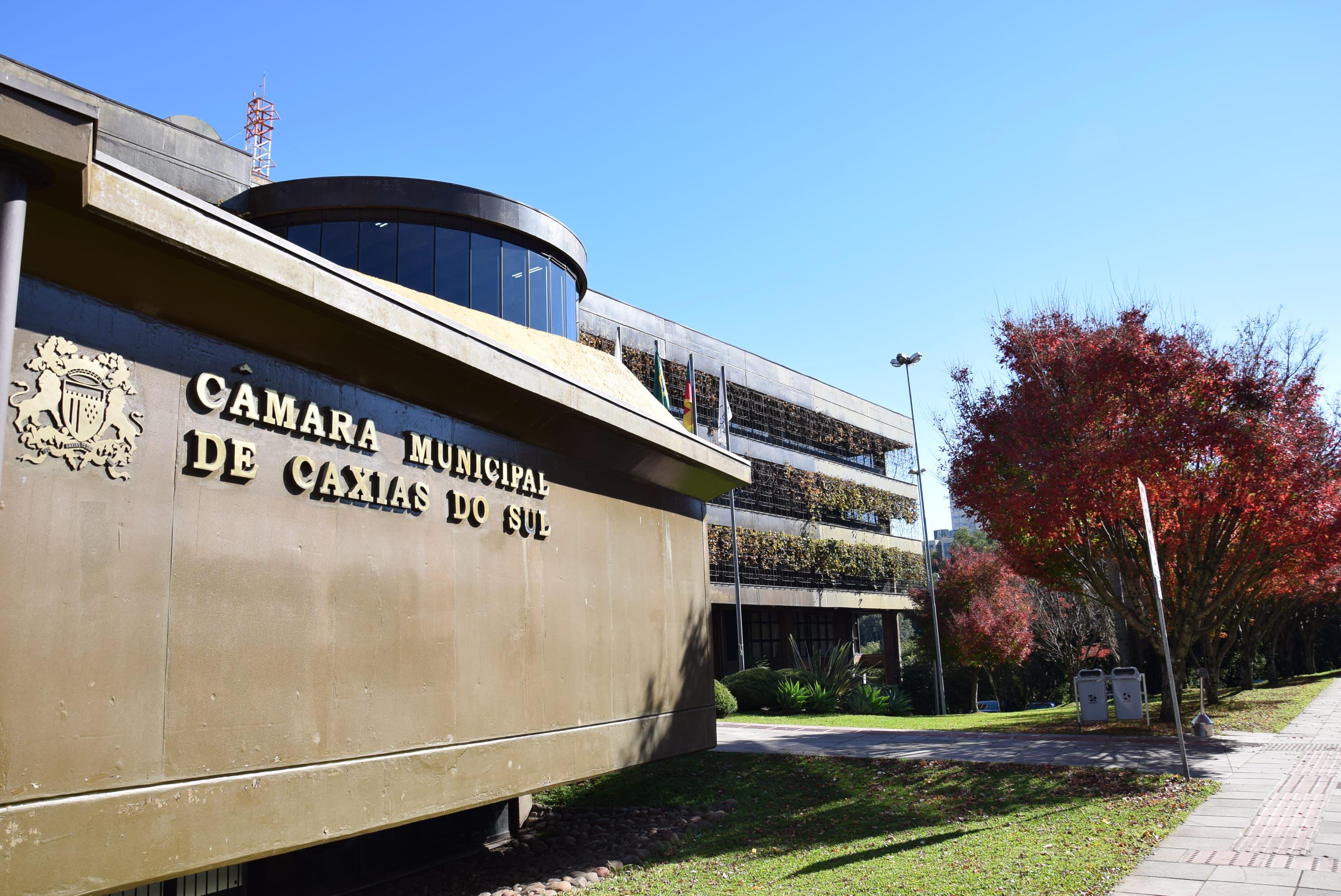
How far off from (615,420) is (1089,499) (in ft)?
32.2

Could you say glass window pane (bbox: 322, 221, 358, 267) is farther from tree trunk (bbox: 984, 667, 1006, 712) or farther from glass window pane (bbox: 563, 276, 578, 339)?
tree trunk (bbox: 984, 667, 1006, 712)

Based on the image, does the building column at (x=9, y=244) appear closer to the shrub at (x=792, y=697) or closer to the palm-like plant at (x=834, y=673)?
the shrub at (x=792, y=697)

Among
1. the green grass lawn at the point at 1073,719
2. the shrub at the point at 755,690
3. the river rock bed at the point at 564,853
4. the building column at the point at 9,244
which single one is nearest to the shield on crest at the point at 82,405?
the building column at the point at 9,244

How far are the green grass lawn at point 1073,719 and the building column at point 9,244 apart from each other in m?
17.3

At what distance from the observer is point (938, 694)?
29875 millimetres

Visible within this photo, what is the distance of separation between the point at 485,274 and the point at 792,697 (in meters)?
14.7

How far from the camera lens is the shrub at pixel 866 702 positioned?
24.6 m

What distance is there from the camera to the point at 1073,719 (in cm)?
1928

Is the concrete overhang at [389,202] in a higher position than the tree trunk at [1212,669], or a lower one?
higher

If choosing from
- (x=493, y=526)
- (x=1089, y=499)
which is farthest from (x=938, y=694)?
(x=493, y=526)

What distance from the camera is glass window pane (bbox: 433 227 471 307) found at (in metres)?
15.1

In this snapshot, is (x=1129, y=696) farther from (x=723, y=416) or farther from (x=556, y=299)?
(x=723, y=416)

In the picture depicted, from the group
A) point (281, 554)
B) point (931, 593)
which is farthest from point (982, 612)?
point (281, 554)

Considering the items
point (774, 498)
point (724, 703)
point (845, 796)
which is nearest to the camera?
point (845, 796)
